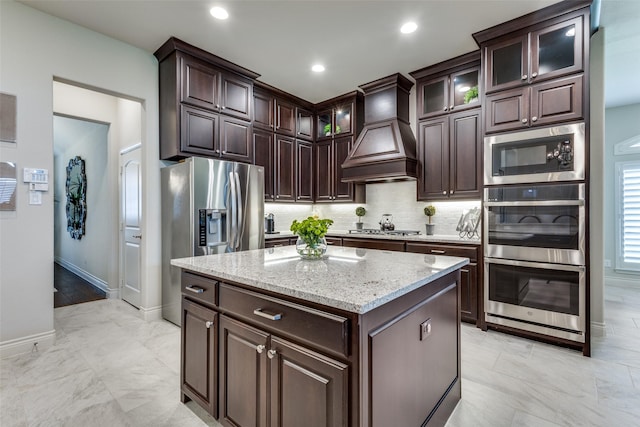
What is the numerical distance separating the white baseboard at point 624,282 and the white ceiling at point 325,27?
3308mm

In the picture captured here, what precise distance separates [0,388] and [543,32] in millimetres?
5307

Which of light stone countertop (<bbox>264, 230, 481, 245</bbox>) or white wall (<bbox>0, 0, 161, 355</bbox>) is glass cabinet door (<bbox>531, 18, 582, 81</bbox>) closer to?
light stone countertop (<bbox>264, 230, 481, 245</bbox>)

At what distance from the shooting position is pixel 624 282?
16.2ft

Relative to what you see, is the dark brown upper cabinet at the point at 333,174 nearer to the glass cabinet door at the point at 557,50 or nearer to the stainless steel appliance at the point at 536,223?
the stainless steel appliance at the point at 536,223

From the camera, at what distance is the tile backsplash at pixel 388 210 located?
4.02 m

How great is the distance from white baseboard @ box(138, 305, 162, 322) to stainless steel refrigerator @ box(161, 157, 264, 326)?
73mm

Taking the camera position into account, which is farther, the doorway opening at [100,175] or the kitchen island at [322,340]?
the doorway opening at [100,175]

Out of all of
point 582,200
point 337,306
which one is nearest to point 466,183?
point 582,200

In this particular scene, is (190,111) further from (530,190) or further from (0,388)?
(530,190)

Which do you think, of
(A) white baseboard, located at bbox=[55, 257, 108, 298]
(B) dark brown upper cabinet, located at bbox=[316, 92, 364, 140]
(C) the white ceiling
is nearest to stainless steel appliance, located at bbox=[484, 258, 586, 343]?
(C) the white ceiling

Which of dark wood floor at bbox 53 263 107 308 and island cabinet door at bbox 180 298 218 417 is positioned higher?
island cabinet door at bbox 180 298 218 417

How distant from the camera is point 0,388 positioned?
6.96ft

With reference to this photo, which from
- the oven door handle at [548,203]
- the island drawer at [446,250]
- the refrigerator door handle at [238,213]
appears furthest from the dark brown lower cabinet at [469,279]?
the refrigerator door handle at [238,213]

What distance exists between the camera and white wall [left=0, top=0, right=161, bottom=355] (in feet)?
8.54
